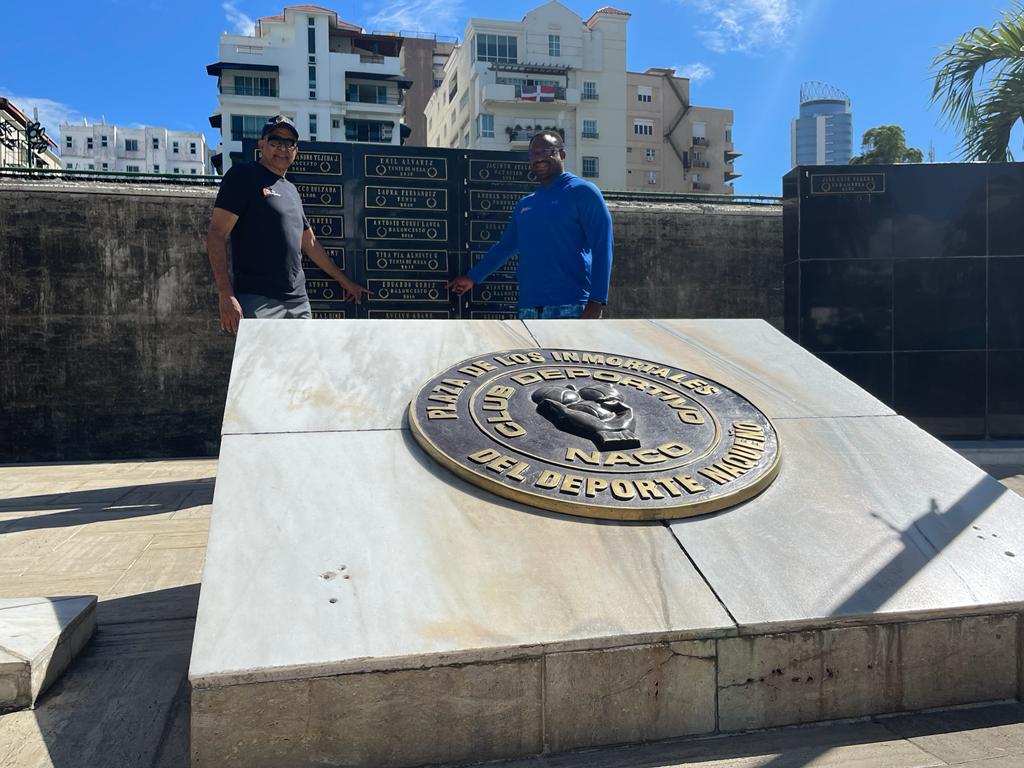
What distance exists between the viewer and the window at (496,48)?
56.0m

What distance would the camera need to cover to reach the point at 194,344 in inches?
309

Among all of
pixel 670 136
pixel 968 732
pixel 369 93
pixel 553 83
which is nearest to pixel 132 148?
pixel 369 93

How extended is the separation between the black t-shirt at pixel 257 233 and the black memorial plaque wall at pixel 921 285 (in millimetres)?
5393

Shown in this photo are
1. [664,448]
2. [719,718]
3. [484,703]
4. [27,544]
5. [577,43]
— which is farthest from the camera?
[577,43]

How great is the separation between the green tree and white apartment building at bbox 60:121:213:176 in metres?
73.7

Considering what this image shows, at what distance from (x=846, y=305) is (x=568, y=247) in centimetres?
441

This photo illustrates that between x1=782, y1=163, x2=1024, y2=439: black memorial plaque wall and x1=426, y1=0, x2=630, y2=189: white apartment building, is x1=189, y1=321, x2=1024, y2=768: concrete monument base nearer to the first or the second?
x1=782, y1=163, x2=1024, y2=439: black memorial plaque wall

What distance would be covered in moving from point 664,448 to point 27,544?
322 cm

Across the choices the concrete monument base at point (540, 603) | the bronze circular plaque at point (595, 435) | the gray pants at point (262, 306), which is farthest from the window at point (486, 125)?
the concrete monument base at point (540, 603)

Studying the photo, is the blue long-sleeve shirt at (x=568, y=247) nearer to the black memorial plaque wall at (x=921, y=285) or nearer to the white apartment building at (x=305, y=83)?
the black memorial plaque wall at (x=921, y=285)

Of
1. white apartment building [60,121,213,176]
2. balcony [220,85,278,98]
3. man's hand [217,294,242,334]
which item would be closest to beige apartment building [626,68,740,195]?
balcony [220,85,278,98]

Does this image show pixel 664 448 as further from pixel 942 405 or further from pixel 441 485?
pixel 942 405

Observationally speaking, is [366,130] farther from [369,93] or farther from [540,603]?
[540,603]

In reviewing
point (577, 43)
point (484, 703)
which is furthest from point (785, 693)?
point (577, 43)
